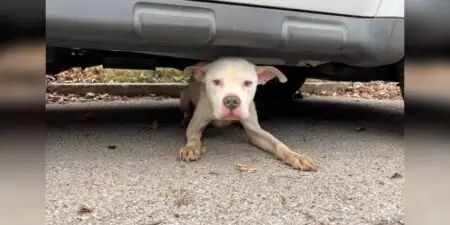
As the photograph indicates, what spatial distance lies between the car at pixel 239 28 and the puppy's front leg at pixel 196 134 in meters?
0.25

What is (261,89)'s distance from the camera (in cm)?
378

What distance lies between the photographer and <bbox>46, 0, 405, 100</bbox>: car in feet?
5.17

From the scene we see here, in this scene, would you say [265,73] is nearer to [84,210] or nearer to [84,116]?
[84,210]

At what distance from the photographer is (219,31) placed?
1.71 meters

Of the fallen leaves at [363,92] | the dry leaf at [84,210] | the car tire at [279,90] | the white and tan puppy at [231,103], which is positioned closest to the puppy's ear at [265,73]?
the white and tan puppy at [231,103]

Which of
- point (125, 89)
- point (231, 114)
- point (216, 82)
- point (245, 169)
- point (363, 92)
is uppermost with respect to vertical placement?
point (216, 82)

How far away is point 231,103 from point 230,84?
10 centimetres

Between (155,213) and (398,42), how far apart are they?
1174mm

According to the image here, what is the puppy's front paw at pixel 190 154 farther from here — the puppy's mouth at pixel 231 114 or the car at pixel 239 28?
the car at pixel 239 28

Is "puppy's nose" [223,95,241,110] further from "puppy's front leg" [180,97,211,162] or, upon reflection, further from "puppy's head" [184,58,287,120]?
"puppy's front leg" [180,97,211,162]

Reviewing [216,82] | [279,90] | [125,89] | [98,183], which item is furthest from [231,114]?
[125,89]

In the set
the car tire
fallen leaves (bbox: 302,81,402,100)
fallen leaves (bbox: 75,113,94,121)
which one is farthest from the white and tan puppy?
fallen leaves (bbox: 302,81,402,100)

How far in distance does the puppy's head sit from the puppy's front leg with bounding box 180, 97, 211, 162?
15 cm

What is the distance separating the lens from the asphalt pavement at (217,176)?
1311 mm
